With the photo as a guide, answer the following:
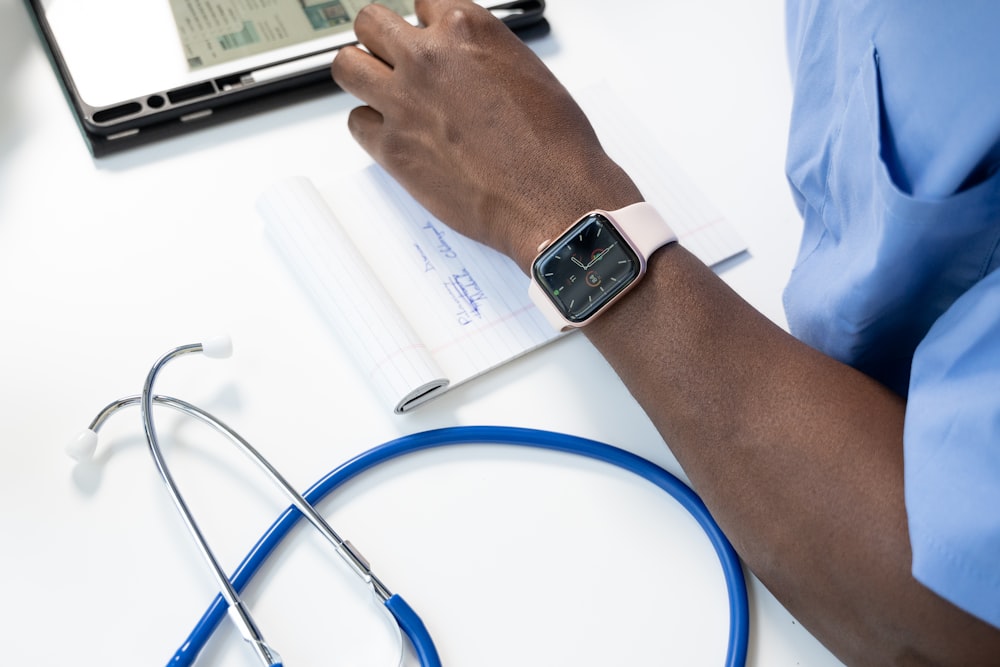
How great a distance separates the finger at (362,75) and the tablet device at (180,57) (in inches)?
2.2

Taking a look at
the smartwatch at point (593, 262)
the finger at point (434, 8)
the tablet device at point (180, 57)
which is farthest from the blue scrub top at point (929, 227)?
the tablet device at point (180, 57)

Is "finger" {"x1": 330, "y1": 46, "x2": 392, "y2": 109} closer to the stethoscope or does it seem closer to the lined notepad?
the lined notepad

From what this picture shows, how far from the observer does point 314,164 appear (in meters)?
0.89

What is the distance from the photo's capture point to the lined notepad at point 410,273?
74 centimetres

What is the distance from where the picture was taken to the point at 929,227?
1.82ft

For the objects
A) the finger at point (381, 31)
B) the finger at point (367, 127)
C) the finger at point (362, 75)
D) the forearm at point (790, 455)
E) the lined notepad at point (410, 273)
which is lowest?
the forearm at point (790, 455)

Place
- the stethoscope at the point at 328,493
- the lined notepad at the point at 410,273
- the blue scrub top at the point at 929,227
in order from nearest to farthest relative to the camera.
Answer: the blue scrub top at the point at 929,227 → the stethoscope at the point at 328,493 → the lined notepad at the point at 410,273

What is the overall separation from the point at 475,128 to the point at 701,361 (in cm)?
30

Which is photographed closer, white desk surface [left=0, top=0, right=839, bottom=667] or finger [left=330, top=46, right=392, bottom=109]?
white desk surface [left=0, top=0, right=839, bottom=667]

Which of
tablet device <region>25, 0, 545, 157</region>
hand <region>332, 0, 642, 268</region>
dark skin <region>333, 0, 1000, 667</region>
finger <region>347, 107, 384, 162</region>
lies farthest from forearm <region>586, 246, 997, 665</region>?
tablet device <region>25, 0, 545, 157</region>

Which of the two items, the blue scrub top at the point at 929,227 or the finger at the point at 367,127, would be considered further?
the finger at the point at 367,127

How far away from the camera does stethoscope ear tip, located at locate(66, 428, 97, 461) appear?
0.67 m

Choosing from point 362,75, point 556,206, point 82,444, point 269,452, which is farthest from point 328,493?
point 362,75

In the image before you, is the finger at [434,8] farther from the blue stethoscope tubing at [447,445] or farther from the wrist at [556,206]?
the blue stethoscope tubing at [447,445]
